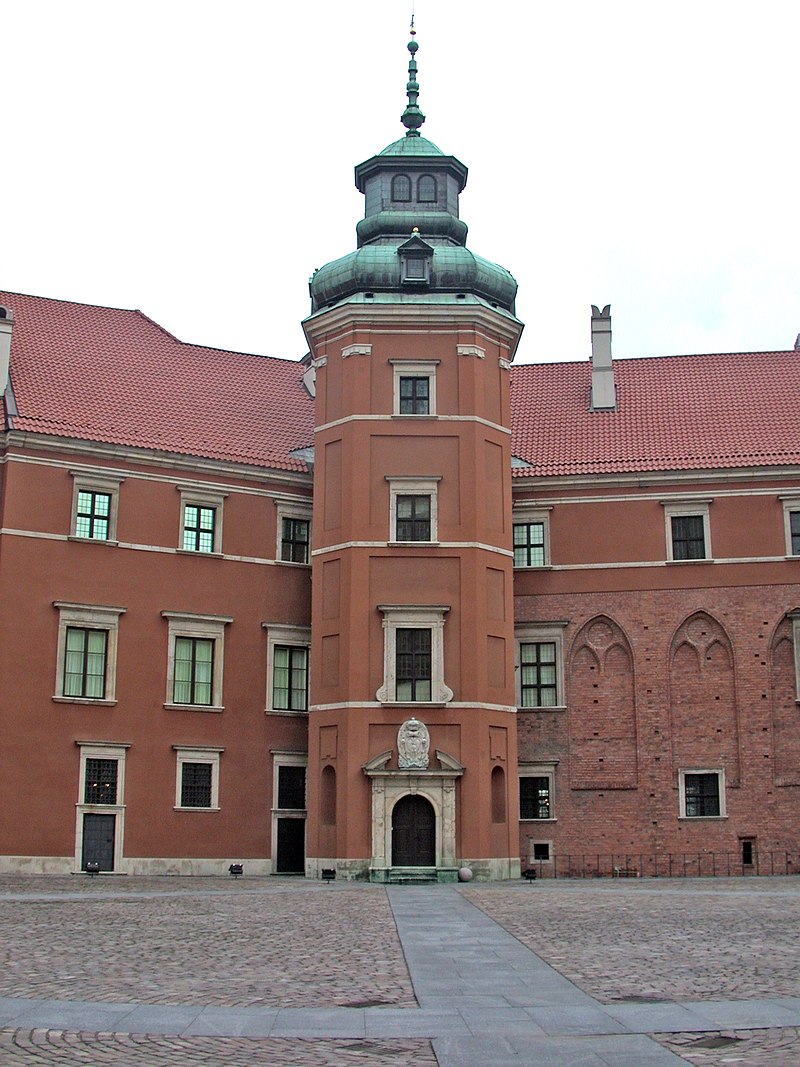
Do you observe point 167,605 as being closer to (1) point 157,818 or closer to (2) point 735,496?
(1) point 157,818

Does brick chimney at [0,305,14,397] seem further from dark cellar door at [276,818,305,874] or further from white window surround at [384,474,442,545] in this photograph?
dark cellar door at [276,818,305,874]

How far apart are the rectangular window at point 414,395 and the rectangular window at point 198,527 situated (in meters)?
6.18

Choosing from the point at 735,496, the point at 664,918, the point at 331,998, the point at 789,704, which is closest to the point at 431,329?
the point at 735,496

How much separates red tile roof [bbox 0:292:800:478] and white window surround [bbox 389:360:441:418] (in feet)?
13.3

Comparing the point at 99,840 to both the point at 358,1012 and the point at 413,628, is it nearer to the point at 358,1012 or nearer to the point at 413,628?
the point at 413,628

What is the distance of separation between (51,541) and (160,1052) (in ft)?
88.8

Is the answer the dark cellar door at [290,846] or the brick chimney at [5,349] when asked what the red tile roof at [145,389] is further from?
the dark cellar door at [290,846]

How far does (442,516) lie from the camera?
120ft

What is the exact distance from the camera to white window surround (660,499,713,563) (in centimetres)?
3886

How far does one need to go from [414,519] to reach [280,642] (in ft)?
18.0

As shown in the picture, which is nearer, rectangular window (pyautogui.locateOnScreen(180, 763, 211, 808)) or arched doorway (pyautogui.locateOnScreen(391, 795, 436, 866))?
arched doorway (pyautogui.locateOnScreen(391, 795, 436, 866))

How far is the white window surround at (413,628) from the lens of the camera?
35.1m

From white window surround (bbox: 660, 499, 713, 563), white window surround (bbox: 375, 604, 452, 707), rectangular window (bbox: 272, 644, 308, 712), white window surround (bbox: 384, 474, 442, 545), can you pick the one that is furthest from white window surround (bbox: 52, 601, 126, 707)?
white window surround (bbox: 660, 499, 713, 563)

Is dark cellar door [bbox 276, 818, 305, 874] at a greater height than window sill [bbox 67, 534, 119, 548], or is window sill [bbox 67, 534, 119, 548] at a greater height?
window sill [bbox 67, 534, 119, 548]
